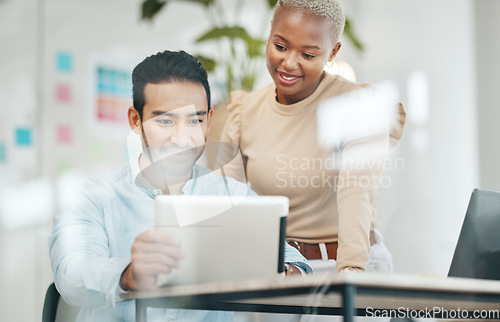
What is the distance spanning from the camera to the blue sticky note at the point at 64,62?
2292mm

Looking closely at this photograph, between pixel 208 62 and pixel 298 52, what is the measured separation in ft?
0.63

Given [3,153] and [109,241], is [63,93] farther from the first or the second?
[109,241]

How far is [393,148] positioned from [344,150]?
0.11m

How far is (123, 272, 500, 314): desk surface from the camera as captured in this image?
695 mm

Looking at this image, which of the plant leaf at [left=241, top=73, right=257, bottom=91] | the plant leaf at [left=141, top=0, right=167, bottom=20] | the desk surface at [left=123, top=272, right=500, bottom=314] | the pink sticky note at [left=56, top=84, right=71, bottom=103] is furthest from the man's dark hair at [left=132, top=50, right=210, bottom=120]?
the pink sticky note at [left=56, top=84, right=71, bottom=103]

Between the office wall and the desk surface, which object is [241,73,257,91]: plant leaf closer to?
the office wall

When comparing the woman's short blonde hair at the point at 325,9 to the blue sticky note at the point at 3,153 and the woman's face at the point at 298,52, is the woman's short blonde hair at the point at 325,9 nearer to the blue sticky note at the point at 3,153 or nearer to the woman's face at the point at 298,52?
the woman's face at the point at 298,52

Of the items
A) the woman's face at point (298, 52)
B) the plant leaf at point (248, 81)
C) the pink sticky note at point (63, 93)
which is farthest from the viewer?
the pink sticky note at point (63, 93)

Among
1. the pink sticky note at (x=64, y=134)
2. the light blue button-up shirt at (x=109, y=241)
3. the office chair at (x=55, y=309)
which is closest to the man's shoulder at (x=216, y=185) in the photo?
the light blue button-up shirt at (x=109, y=241)

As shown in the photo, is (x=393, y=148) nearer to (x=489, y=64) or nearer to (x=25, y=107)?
(x=489, y=64)

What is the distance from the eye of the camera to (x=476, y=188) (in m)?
1.19

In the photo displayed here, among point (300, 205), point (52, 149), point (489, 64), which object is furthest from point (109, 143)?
point (52, 149)

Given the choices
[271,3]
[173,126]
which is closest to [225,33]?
[271,3]

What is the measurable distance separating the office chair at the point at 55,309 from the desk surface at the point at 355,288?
20 cm
